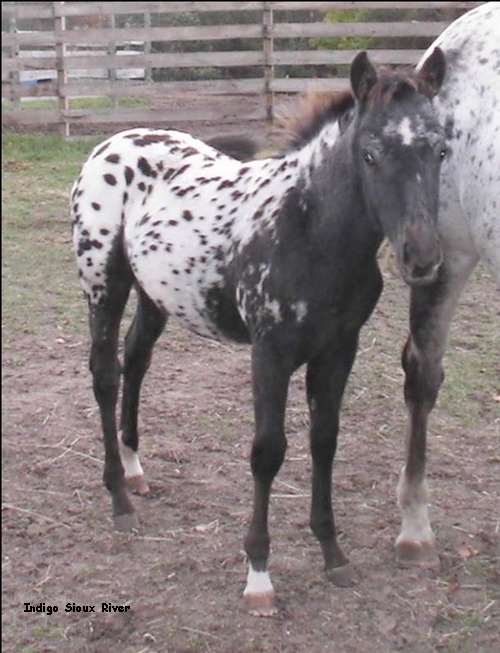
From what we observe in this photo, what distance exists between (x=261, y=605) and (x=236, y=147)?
1885 millimetres

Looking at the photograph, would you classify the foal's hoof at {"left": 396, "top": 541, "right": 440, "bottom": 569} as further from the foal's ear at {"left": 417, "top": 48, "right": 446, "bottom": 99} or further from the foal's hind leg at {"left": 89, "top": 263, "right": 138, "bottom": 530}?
the foal's ear at {"left": 417, "top": 48, "right": 446, "bottom": 99}

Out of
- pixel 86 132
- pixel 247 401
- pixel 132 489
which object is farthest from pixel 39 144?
pixel 132 489

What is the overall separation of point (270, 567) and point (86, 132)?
29.6 feet

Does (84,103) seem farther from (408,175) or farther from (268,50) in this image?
(408,175)

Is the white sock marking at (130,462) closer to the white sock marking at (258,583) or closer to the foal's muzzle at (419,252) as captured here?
the white sock marking at (258,583)

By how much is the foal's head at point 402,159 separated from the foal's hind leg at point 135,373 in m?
1.36

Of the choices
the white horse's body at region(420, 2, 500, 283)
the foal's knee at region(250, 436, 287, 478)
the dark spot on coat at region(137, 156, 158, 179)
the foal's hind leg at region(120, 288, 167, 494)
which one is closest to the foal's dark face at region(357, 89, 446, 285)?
the white horse's body at region(420, 2, 500, 283)

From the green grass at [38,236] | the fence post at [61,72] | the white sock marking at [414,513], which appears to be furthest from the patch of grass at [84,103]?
the white sock marking at [414,513]

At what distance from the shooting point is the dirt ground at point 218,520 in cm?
288

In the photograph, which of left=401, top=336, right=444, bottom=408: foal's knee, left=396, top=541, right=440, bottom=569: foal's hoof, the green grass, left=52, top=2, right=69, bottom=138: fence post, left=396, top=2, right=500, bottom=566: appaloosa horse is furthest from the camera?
left=52, top=2, right=69, bottom=138: fence post

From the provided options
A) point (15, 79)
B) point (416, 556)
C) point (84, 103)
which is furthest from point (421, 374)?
point (84, 103)

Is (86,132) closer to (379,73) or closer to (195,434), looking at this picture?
(195,434)

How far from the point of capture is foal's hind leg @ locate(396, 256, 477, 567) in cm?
329

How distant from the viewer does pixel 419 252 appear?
95.3 inches
